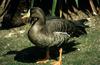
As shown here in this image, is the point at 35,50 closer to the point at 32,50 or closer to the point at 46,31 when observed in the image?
the point at 32,50

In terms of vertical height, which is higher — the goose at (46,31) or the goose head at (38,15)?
the goose head at (38,15)

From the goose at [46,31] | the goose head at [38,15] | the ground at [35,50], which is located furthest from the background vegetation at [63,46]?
the goose head at [38,15]

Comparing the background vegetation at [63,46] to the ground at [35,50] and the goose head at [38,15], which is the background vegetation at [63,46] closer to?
the ground at [35,50]

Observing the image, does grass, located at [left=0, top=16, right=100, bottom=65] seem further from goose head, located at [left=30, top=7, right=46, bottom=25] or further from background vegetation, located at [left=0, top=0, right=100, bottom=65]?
goose head, located at [left=30, top=7, right=46, bottom=25]

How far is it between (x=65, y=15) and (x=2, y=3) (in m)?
2.29

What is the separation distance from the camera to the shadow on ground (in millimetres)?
8820

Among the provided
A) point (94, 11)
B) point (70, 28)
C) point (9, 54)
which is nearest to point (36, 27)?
point (70, 28)

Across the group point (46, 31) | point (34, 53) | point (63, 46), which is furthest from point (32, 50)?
point (46, 31)

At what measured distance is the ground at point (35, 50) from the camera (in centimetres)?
849

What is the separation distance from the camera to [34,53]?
9211 millimetres

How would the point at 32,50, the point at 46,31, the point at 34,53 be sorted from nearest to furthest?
the point at 46,31 < the point at 34,53 < the point at 32,50

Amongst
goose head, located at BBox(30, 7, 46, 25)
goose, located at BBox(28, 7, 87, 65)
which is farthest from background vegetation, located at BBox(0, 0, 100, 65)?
goose head, located at BBox(30, 7, 46, 25)

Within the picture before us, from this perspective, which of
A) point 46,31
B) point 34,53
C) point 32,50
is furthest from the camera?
point 32,50

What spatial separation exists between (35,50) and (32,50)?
0.08 m
